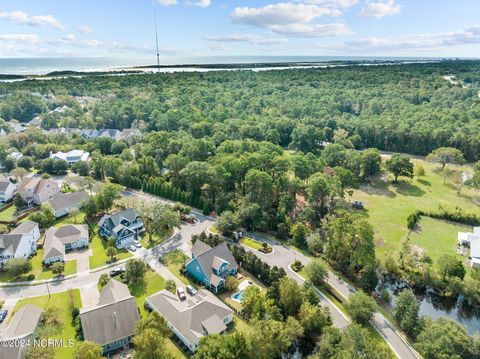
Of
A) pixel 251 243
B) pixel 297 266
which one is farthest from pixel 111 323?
pixel 297 266

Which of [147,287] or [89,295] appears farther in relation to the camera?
[147,287]

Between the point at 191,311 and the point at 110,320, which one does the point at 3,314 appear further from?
the point at 191,311

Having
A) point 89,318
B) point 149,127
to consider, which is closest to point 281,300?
point 89,318

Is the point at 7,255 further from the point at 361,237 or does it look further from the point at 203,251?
the point at 361,237

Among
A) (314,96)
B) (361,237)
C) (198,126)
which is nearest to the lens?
(361,237)

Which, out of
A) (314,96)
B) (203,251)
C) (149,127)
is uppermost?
(314,96)

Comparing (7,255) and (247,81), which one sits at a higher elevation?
(247,81)
